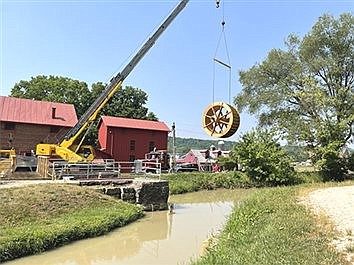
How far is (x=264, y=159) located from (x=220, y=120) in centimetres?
793

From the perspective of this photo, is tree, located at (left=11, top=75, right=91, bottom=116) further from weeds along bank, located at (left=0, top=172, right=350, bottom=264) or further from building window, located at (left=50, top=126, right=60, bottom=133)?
weeds along bank, located at (left=0, top=172, right=350, bottom=264)

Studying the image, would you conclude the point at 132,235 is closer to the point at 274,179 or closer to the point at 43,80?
the point at 274,179

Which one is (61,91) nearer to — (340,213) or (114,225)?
(114,225)

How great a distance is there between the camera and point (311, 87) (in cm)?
2836

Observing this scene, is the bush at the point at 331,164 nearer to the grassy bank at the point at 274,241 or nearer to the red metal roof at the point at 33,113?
the grassy bank at the point at 274,241

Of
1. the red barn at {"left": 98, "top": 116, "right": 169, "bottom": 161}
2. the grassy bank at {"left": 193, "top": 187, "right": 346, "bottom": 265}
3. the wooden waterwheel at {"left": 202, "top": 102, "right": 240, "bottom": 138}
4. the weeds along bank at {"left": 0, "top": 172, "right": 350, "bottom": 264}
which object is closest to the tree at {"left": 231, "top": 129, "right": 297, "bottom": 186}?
the wooden waterwheel at {"left": 202, "top": 102, "right": 240, "bottom": 138}

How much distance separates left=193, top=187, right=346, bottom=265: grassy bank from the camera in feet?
19.2

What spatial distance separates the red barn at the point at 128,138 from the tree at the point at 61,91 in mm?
9522

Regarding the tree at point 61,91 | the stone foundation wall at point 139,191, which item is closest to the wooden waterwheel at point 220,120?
the stone foundation wall at point 139,191

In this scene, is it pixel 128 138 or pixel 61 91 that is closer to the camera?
pixel 128 138

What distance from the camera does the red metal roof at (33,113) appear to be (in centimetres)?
2869

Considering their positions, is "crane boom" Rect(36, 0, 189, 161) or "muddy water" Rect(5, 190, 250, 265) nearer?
"muddy water" Rect(5, 190, 250, 265)

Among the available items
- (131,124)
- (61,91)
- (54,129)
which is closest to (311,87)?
(131,124)

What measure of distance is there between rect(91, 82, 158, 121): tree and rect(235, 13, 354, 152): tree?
59.7 feet
